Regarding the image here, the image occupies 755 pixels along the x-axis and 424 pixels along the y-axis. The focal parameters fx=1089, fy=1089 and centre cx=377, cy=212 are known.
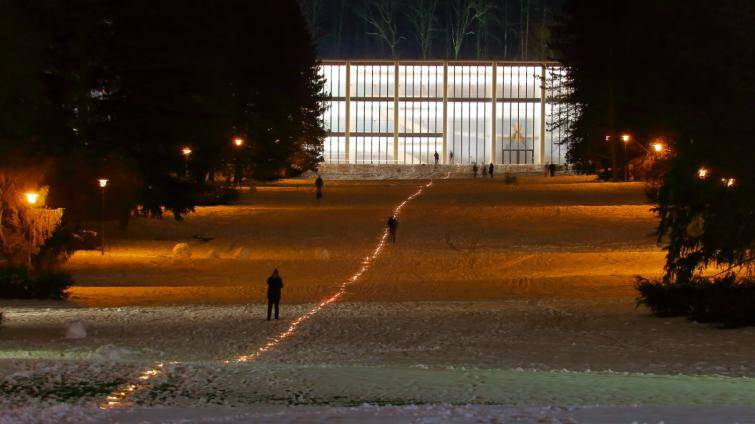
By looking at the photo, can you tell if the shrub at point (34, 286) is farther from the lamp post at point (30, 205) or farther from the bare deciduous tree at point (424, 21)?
the bare deciduous tree at point (424, 21)

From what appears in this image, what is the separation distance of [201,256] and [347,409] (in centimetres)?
2708

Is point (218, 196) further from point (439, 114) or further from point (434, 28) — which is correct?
point (434, 28)

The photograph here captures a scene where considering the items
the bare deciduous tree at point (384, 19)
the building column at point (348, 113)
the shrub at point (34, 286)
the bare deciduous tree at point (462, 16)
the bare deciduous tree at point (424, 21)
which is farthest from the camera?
the bare deciduous tree at point (384, 19)

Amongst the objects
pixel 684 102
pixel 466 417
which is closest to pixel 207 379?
pixel 466 417

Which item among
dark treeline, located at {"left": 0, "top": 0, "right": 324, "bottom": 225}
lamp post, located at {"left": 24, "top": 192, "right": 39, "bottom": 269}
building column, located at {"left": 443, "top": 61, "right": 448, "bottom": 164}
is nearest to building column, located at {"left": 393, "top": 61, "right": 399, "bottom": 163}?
building column, located at {"left": 443, "top": 61, "right": 448, "bottom": 164}

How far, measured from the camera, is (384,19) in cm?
13462

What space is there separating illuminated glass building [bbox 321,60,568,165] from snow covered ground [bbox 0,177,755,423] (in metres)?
65.4

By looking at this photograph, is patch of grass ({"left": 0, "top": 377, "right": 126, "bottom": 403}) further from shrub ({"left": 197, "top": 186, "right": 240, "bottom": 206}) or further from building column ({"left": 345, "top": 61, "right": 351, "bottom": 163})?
building column ({"left": 345, "top": 61, "right": 351, "bottom": 163})

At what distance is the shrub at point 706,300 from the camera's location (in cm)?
1952

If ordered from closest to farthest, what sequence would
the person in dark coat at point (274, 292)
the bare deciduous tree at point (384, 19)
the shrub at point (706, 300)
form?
the shrub at point (706, 300), the person in dark coat at point (274, 292), the bare deciduous tree at point (384, 19)

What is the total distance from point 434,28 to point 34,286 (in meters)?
114

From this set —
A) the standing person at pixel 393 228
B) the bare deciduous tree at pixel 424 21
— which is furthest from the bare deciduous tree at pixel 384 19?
the standing person at pixel 393 228

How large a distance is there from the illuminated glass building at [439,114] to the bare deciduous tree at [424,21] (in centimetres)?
1838

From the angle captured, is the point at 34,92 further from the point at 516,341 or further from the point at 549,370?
the point at 549,370
